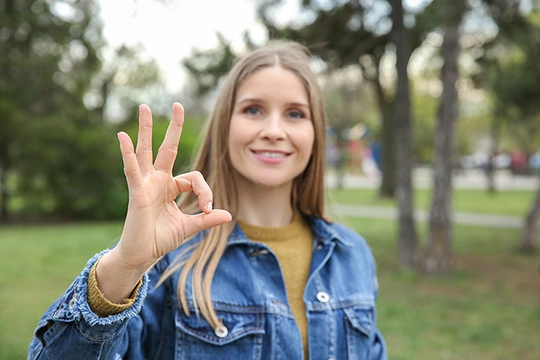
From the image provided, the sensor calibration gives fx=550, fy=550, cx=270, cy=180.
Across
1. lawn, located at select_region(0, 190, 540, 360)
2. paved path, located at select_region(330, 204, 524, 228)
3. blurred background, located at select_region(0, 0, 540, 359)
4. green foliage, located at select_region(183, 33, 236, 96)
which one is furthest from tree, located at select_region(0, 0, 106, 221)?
paved path, located at select_region(330, 204, 524, 228)

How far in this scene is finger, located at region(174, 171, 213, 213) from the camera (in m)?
1.28

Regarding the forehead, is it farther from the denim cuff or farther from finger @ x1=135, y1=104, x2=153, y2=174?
the denim cuff

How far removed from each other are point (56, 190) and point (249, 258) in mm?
13441

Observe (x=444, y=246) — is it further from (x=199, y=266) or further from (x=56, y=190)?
(x=56, y=190)

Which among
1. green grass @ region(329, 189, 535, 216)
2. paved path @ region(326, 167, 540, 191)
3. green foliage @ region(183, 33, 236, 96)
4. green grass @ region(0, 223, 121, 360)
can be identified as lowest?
paved path @ region(326, 167, 540, 191)

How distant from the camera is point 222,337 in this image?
1.54 metres

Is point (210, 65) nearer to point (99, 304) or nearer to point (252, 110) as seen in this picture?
point (252, 110)

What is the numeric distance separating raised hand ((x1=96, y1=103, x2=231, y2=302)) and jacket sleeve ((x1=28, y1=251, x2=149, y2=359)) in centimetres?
4

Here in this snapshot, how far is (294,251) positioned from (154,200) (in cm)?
69

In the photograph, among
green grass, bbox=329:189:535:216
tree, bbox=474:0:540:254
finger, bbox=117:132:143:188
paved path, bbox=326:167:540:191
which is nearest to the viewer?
finger, bbox=117:132:143:188

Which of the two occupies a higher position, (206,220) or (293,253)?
(206,220)

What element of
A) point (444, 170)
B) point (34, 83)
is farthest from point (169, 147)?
point (34, 83)

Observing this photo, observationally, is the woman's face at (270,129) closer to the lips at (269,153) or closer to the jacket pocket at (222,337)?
the lips at (269,153)

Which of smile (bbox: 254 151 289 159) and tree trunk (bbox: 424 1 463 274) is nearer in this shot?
smile (bbox: 254 151 289 159)
